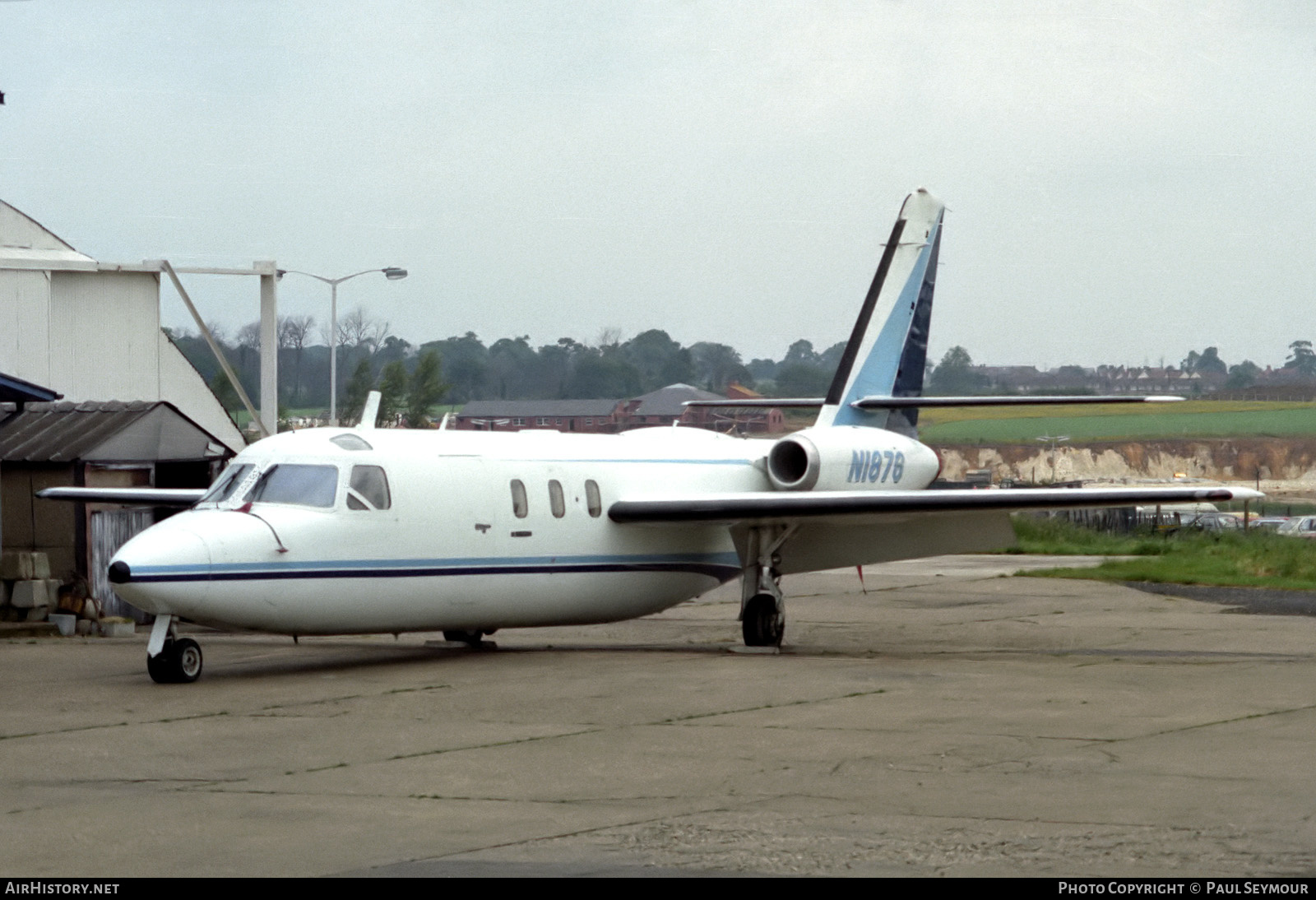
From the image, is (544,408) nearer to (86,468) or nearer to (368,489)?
(86,468)

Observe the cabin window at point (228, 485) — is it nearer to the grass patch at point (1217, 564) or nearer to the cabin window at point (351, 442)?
the cabin window at point (351, 442)

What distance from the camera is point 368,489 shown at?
53.2 ft

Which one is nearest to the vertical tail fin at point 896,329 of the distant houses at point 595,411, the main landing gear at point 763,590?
the main landing gear at point 763,590

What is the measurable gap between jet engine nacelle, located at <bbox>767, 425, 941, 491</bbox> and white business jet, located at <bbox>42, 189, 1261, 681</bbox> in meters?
0.03

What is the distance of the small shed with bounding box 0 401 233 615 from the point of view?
21.8 metres

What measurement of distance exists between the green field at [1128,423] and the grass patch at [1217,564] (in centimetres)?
4176

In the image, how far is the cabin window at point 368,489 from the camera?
16047 millimetres

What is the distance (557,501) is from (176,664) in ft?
14.7

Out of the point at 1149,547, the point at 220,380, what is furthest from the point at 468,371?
the point at 1149,547

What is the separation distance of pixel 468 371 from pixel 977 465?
29863mm

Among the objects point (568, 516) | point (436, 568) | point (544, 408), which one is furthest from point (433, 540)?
point (544, 408)

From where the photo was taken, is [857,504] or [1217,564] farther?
[1217,564]

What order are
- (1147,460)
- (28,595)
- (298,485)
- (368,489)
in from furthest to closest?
(1147,460)
(28,595)
(368,489)
(298,485)

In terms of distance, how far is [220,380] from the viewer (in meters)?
71.3
